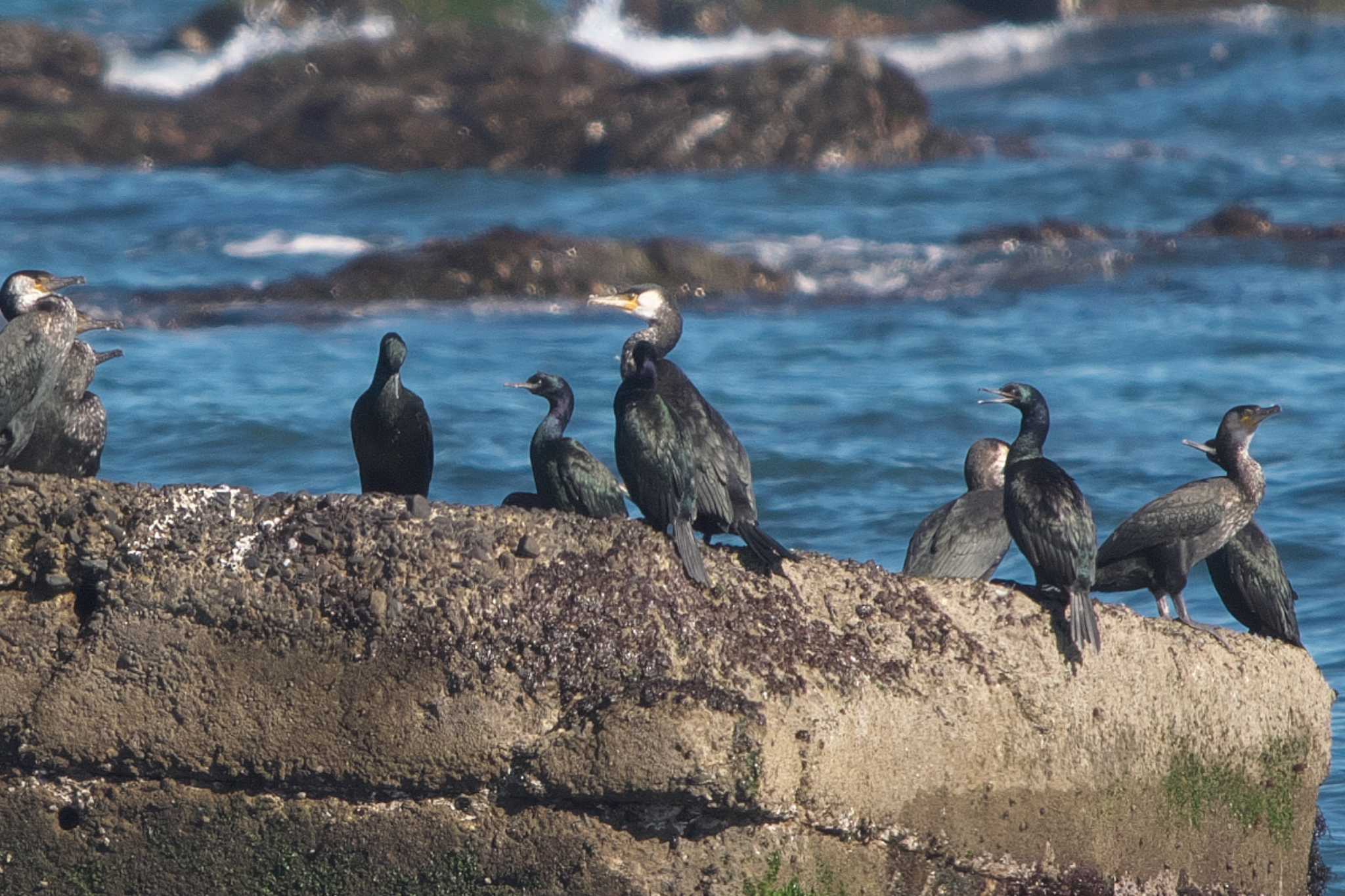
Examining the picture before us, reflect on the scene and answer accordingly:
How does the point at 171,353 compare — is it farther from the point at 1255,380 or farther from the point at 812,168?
the point at 812,168

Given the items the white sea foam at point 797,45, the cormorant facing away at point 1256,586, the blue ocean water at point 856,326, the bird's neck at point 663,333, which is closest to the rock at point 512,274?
the blue ocean water at point 856,326

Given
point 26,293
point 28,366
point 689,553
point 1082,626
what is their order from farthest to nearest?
point 26,293 → point 28,366 → point 1082,626 → point 689,553

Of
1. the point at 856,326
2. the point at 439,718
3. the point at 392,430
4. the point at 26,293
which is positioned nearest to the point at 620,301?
the point at 392,430

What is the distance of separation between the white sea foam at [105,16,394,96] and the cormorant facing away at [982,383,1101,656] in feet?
84.9

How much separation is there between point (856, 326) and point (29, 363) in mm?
10898

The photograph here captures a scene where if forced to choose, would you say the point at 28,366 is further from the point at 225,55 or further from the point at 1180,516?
the point at 225,55

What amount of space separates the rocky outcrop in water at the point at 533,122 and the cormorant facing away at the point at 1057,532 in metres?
18.5

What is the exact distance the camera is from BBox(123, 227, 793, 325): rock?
57.8 ft

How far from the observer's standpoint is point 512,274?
18078 mm

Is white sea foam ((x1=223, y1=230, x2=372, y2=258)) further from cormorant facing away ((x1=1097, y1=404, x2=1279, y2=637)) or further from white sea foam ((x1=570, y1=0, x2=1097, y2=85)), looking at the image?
white sea foam ((x1=570, y1=0, x2=1097, y2=85))

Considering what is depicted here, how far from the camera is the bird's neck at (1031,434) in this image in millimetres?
7148

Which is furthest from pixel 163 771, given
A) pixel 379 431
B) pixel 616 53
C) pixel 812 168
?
pixel 616 53

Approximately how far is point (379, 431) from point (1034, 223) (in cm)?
1500

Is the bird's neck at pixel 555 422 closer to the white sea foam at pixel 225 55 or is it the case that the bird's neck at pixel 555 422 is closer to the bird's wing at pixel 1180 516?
the bird's wing at pixel 1180 516
